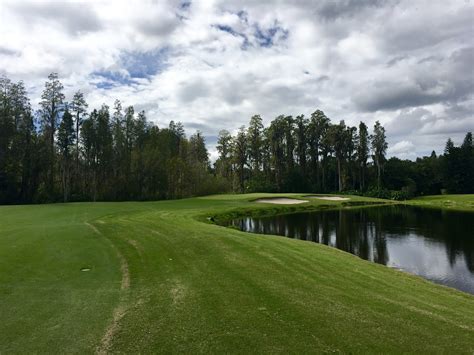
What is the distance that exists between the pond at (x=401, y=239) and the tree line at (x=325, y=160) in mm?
52172

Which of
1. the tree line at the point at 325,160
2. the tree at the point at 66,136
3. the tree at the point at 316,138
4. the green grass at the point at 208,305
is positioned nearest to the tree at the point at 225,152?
the tree line at the point at 325,160

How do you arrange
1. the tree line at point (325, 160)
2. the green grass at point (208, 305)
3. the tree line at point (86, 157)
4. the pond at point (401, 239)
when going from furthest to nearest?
the tree line at point (325, 160), the tree line at point (86, 157), the pond at point (401, 239), the green grass at point (208, 305)

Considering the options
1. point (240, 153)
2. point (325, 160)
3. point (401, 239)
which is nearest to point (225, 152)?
point (240, 153)

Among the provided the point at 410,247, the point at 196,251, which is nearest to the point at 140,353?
the point at 196,251

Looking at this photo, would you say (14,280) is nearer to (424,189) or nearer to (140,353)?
(140,353)

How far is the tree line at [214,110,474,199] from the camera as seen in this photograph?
90.6 metres

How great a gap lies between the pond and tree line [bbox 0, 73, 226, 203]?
2959 centimetres

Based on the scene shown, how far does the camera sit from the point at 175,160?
215 feet

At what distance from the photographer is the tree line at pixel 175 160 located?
50.6 m

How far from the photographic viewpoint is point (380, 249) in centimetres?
2233

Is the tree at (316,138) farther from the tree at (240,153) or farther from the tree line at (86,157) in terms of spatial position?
the tree line at (86,157)

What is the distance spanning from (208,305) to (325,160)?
→ 9157cm

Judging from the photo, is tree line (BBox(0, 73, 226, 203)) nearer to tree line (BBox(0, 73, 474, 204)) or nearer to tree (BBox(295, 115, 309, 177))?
tree line (BBox(0, 73, 474, 204))

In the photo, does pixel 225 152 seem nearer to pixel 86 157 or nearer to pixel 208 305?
pixel 86 157
